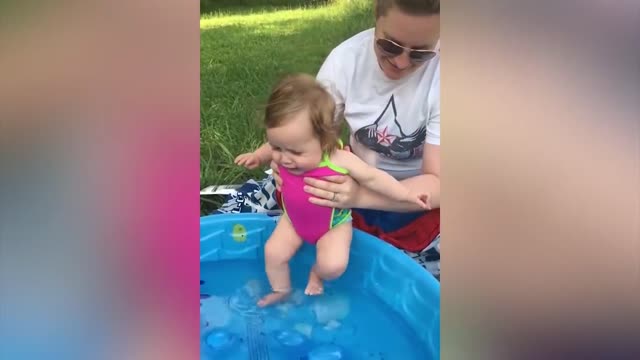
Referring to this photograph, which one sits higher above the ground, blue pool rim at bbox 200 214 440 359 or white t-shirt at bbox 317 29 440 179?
white t-shirt at bbox 317 29 440 179

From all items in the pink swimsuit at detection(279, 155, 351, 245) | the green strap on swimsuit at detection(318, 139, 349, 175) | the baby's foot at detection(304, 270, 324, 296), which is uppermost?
the green strap on swimsuit at detection(318, 139, 349, 175)

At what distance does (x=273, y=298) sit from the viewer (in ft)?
3.84

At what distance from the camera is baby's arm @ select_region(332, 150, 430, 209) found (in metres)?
1.16

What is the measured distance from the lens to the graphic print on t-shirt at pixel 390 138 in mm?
1201

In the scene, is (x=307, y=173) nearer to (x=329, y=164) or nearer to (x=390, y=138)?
(x=329, y=164)

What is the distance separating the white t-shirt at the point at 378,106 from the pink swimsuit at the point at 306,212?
83mm

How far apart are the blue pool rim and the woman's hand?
0.08 m

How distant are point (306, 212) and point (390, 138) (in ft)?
0.60
